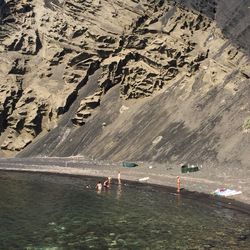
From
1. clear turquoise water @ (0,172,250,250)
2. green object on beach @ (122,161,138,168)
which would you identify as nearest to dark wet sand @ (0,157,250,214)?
green object on beach @ (122,161,138,168)

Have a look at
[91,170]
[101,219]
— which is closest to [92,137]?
[91,170]

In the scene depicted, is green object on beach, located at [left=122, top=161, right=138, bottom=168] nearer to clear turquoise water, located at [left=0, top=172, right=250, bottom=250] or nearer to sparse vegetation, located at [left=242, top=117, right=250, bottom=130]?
clear turquoise water, located at [left=0, top=172, right=250, bottom=250]

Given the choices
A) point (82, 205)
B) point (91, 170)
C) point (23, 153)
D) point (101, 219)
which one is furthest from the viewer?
point (23, 153)

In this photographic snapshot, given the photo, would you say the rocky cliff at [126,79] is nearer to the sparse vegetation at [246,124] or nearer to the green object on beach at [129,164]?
the sparse vegetation at [246,124]

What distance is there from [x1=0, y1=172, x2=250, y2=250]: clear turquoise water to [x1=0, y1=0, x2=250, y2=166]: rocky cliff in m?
18.2

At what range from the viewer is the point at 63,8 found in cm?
12875

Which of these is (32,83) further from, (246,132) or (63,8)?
(246,132)

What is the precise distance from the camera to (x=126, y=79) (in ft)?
338

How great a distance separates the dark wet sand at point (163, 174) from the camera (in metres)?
50.4

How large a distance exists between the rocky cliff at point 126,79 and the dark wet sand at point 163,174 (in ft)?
11.4

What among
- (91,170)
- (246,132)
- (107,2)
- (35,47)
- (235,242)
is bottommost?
(235,242)

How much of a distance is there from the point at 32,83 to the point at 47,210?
80.5 metres

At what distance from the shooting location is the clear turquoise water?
32.5 metres

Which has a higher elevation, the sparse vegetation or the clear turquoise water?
the sparse vegetation
